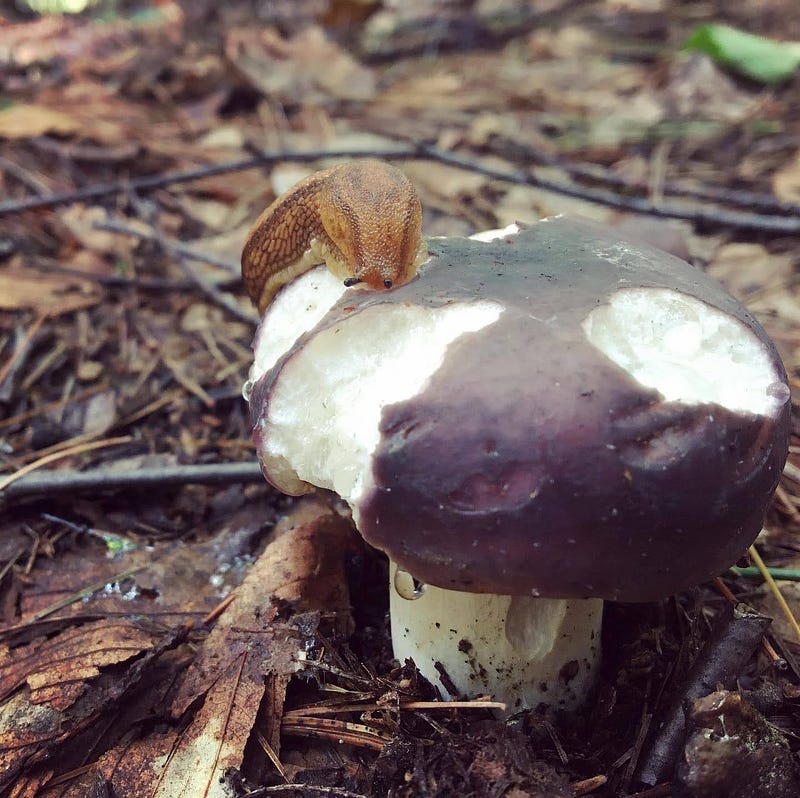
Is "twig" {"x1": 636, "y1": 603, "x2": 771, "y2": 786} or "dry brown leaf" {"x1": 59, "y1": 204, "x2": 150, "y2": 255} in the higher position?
"dry brown leaf" {"x1": 59, "y1": 204, "x2": 150, "y2": 255}

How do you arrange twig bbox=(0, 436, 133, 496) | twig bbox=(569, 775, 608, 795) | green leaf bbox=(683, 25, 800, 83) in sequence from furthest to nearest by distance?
green leaf bbox=(683, 25, 800, 83)
twig bbox=(0, 436, 133, 496)
twig bbox=(569, 775, 608, 795)

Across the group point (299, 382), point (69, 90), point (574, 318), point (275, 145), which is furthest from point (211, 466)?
point (69, 90)

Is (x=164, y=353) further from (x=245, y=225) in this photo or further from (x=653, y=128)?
(x=653, y=128)

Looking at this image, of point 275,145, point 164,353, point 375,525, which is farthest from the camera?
point 275,145

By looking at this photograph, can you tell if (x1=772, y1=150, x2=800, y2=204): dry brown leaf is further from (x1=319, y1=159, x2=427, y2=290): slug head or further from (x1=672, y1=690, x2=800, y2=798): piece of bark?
(x1=672, y1=690, x2=800, y2=798): piece of bark

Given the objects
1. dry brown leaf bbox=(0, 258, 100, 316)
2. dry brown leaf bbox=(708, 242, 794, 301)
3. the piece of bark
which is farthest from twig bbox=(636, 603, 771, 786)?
dry brown leaf bbox=(0, 258, 100, 316)

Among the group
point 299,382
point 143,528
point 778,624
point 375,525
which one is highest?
point 299,382

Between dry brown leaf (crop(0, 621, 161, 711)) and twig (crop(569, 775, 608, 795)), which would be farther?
dry brown leaf (crop(0, 621, 161, 711))
